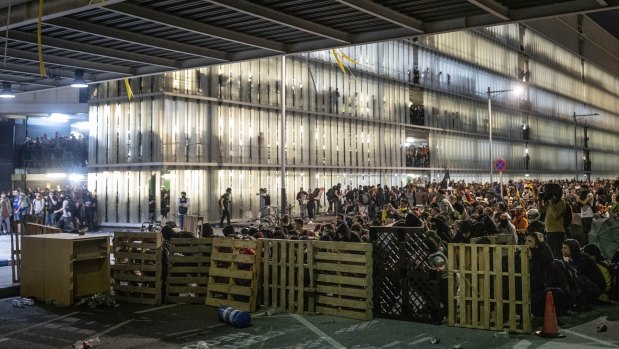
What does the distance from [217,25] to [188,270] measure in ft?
18.8

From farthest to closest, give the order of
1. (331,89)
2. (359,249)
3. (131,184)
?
(331,89), (131,184), (359,249)

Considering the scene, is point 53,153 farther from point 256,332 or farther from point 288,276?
point 256,332

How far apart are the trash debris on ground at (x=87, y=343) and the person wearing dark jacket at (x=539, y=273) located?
705cm

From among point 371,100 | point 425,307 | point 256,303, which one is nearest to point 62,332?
point 256,303

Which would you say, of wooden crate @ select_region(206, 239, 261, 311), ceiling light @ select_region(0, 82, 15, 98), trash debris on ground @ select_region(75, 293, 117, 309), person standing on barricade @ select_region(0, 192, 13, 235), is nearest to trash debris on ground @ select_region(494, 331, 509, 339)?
wooden crate @ select_region(206, 239, 261, 311)

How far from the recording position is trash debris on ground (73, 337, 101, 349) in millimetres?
8672

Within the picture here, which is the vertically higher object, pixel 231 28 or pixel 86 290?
pixel 231 28

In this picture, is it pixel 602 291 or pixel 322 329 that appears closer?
pixel 322 329

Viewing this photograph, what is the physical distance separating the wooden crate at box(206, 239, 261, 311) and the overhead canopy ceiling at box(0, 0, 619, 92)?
4725 millimetres

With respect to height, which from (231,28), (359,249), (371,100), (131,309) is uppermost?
(371,100)

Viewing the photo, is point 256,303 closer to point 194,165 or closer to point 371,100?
point 194,165

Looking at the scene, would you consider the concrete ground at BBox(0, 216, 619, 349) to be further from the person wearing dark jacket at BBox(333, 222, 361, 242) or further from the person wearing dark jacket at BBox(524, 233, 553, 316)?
the person wearing dark jacket at BBox(333, 222, 361, 242)

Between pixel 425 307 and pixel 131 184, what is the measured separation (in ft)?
83.8

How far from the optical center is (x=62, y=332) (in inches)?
385
